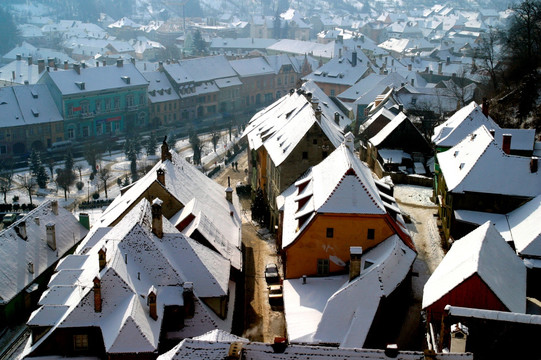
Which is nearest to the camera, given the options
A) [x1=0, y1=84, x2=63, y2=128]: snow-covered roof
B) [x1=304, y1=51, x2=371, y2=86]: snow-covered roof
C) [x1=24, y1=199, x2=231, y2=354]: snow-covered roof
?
[x1=24, y1=199, x2=231, y2=354]: snow-covered roof

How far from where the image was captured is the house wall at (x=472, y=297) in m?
30.3

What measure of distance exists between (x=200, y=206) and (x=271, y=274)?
6.54m

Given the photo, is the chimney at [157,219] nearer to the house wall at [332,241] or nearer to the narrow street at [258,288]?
the narrow street at [258,288]

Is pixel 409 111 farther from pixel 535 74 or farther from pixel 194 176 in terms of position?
pixel 194 176

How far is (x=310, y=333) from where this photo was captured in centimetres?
3394

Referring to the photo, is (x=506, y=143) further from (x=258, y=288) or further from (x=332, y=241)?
(x=258, y=288)

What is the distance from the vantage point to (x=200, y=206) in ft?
150

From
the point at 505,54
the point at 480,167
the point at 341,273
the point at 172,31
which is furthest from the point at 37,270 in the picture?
the point at 172,31

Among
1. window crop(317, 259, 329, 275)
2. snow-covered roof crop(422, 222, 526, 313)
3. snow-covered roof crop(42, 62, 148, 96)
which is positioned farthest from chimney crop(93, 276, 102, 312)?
snow-covered roof crop(42, 62, 148, 96)

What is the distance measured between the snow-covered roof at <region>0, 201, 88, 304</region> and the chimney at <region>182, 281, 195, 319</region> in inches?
453

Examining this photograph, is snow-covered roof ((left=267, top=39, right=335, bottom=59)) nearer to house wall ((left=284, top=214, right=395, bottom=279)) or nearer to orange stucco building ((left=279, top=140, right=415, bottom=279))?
orange stucco building ((left=279, top=140, right=415, bottom=279))

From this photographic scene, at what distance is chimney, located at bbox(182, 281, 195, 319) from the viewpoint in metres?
34.7

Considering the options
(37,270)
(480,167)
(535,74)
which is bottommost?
(37,270)

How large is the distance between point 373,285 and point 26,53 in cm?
12715
